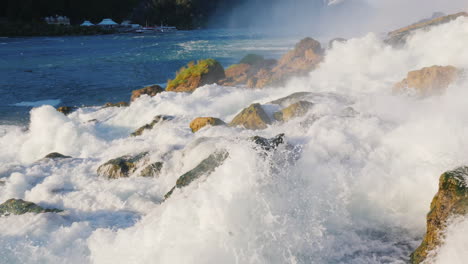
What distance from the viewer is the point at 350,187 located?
23.3ft

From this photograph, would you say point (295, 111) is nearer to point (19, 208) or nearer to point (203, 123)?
point (203, 123)

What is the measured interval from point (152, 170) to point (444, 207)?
6.22 meters

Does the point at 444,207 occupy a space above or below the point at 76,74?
above

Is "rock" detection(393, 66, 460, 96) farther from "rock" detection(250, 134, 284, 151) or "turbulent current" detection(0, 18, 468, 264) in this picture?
"rock" detection(250, 134, 284, 151)

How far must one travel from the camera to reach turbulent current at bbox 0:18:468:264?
5598 mm

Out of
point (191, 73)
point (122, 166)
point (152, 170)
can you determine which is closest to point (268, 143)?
point (152, 170)

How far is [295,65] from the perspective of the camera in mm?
20344

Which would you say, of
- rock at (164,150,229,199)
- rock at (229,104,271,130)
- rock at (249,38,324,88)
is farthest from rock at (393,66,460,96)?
rock at (164,150,229,199)

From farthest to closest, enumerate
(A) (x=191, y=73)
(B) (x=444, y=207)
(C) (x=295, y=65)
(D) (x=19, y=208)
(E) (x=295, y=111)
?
(C) (x=295, y=65)
(A) (x=191, y=73)
(E) (x=295, y=111)
(D) (x=19, y=208)
(B) (x=444, y=207)

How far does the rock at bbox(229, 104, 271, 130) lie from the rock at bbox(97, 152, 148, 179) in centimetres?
332

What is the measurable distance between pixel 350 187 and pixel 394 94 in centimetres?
765

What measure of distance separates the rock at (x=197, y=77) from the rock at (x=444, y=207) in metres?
14.5

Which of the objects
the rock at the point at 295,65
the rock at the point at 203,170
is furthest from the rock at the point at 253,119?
the rock at the point at 295,65

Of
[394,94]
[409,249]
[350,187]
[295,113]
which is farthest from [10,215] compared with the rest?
[394,94]
